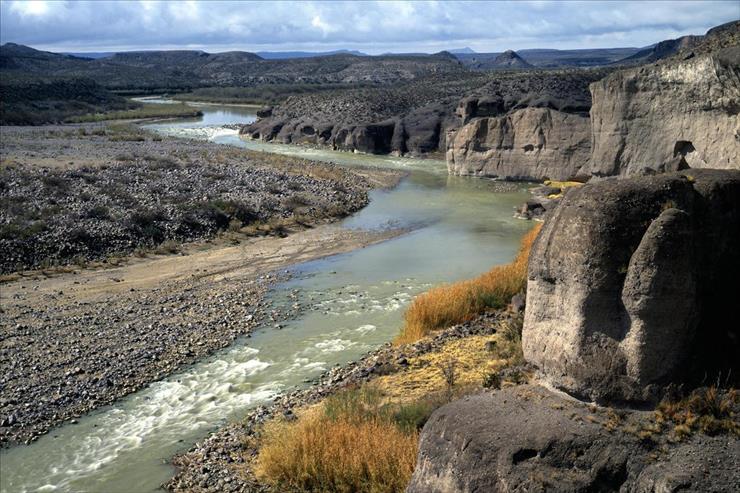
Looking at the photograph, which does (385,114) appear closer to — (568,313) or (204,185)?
(204,185)

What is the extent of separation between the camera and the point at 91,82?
110m

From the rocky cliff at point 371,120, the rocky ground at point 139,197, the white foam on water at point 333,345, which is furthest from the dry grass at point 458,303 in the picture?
the rocky cliff at point 371,120

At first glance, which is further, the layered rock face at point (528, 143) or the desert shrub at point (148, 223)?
the layered rock face at point (528, 143)

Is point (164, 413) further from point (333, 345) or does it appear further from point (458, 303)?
point (458, 303)

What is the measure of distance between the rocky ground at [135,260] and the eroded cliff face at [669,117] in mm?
10622

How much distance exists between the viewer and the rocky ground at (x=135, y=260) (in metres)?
15.9

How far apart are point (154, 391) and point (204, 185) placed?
22.1 m

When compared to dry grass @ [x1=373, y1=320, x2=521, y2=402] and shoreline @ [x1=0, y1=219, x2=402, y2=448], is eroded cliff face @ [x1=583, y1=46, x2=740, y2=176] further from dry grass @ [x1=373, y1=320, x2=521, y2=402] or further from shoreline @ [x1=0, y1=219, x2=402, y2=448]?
shoreline @ [x1=0, y1=219, x2=402, y2=448]

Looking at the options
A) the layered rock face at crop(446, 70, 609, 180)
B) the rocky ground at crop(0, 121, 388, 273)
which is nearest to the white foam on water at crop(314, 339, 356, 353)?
the rocky ground at crop(0, 121, 388, 273)

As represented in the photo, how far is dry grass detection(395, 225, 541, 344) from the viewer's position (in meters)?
16.7

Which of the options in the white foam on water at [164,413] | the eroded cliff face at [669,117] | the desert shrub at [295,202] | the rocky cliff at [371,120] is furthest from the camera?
the rocky cliff at [371,120]

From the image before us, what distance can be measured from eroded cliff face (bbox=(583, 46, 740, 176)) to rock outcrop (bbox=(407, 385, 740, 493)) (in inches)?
615

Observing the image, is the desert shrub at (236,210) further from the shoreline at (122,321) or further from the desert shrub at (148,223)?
the shoreline at (122,321)

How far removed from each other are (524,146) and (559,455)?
3741 centimetres
